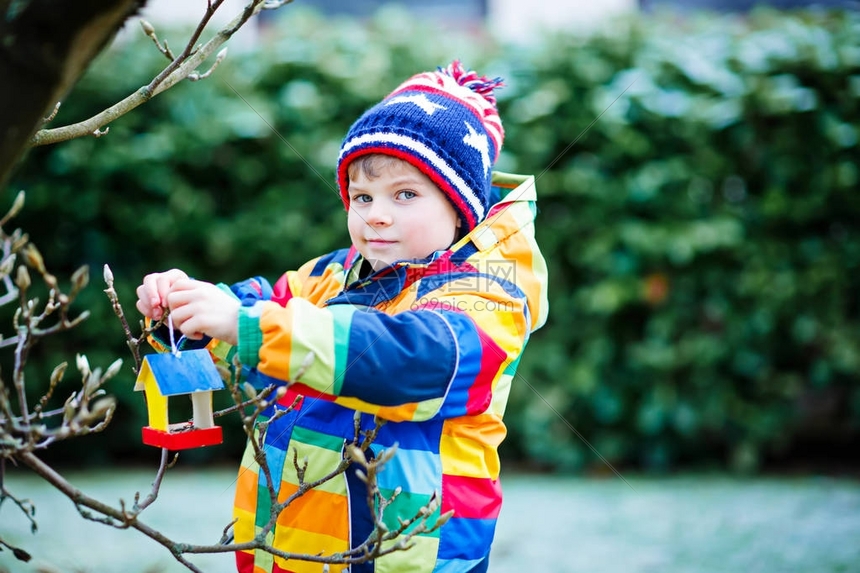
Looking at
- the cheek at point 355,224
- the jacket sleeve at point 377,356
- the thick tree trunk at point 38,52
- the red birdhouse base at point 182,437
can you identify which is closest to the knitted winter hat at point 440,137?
the cheek at point 355,224

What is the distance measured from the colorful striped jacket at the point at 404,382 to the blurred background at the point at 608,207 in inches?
97.4

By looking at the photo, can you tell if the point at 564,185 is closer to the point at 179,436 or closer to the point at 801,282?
the point at 801,282

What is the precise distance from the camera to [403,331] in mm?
1567

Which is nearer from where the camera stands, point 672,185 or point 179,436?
point 179,436

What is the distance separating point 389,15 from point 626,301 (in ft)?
7.09

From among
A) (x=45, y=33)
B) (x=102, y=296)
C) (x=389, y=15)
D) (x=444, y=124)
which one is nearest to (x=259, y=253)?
(x=102, y=296)

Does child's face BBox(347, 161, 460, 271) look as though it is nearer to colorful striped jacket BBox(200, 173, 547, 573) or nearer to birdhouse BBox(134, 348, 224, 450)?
colorful striped jacket BBox(200, 173, 547, 573)

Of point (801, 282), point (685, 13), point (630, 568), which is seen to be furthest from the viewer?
point (685, 13)

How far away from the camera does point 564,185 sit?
4562 mm

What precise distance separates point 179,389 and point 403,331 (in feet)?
1.50

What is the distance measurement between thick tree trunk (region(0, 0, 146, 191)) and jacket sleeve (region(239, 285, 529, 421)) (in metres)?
0.49

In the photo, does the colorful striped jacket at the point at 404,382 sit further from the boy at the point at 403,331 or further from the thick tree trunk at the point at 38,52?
the thick tree trunk at the point at 38,52

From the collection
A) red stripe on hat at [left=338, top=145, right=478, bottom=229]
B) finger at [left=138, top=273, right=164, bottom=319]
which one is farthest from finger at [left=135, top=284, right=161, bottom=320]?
red stripe on hat at [left=338, top=145, right=478, bottom=229]

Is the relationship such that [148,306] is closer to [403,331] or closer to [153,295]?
[153,295]
